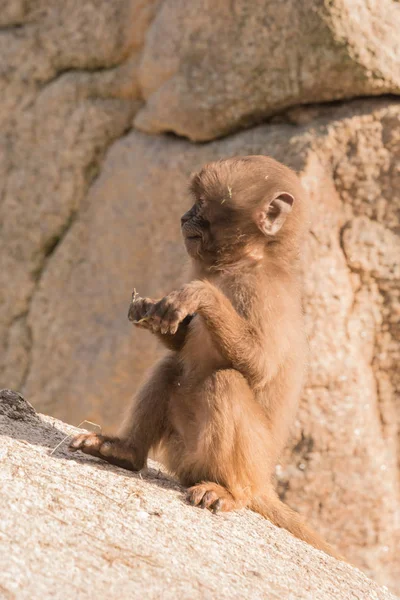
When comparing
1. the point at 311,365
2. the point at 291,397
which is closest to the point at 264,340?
the point at 291,397

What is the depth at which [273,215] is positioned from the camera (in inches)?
186

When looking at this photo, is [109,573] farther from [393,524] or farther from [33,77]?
[33,77]

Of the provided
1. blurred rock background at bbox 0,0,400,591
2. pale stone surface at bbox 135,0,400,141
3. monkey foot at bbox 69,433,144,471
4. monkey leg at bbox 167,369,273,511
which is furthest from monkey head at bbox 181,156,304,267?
pale stone surface at bbox 135,0,400,141

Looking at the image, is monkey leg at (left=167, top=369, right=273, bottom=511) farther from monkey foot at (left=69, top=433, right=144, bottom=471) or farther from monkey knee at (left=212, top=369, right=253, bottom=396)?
Answer: monkey foot at (left=69, top=433, right=144, bottom=471)

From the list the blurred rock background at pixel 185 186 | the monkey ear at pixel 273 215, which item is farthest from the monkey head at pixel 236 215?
the blurred rock background at pixel 185 186

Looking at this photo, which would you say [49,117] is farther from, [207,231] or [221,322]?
[221,322]

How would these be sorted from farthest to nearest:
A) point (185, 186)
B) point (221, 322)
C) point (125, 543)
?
1. point (185, 186)
2. point (221, 322)
3. point (125, 543)

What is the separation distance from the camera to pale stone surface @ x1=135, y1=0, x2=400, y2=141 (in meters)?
6.82

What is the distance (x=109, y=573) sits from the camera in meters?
3.18

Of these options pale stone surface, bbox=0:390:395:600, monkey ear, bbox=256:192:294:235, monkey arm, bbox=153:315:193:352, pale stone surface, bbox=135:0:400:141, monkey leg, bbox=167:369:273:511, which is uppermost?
pale stone surface, bbox=135:0:400:141

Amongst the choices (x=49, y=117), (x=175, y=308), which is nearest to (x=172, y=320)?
(x=175, y=308)

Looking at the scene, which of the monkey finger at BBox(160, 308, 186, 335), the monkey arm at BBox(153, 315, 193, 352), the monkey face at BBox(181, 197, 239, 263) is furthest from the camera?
the monkey arm at BBox(153, 315, 193, 352)

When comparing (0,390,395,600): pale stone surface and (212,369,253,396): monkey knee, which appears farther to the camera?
(212,369,253,396): monkey knee

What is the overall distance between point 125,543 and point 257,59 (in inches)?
181
